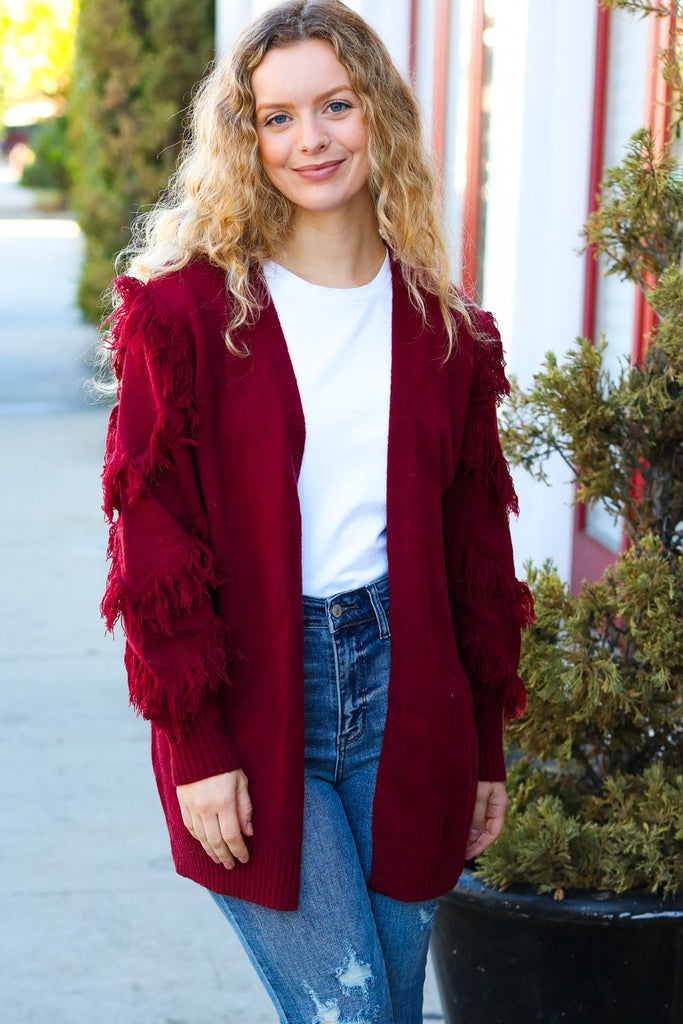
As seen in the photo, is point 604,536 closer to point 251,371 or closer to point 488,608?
point 488,608

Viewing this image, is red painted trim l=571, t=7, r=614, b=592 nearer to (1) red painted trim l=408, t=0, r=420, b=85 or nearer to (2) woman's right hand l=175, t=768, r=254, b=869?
(1) red painted trim l=408, t=0, r=420, b=85

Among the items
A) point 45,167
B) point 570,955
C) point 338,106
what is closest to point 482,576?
point 338,106

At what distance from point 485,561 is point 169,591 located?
0.57 m

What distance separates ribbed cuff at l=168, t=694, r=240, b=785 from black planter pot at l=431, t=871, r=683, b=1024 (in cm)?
97

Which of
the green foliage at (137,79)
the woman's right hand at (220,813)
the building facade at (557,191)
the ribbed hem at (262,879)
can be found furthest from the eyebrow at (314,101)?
the green foliage at (137,79)

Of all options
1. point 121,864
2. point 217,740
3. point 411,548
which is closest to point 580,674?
point 411,548

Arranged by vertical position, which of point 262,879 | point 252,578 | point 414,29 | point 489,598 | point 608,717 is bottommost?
point 608,717

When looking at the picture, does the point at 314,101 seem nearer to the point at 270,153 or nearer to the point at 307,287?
the point at 270,153

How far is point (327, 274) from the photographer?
216cm

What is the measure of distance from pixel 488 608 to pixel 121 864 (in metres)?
2.27

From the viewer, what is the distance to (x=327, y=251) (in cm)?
217

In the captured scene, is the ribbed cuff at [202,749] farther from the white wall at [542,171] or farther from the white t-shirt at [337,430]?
the white wall at [542,171]

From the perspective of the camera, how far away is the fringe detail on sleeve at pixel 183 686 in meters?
1.92

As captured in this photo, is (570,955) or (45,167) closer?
(570,955)
